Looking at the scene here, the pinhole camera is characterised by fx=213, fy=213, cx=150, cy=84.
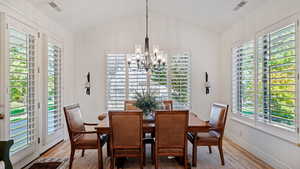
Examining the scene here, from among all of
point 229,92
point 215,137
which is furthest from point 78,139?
point 229,92

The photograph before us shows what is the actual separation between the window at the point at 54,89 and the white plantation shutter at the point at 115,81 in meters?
1.33

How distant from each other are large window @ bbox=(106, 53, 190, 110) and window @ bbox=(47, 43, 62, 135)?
1.34 m

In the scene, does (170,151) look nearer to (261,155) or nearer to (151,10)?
(261,155)

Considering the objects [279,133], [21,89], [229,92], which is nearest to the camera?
[279,133]

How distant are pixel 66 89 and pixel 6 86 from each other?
2258 mm

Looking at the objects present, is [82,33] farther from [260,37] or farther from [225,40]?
[260,37]

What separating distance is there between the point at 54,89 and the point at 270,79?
423 cm

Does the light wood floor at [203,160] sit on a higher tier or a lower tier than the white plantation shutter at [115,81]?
lower

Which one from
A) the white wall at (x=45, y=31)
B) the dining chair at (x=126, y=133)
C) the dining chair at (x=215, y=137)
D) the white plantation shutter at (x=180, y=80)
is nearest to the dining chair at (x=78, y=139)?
the dining chair at (x=126, y=133)

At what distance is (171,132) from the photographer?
122 inches

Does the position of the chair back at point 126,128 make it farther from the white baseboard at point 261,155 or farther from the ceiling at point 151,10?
the ceiling at point 151,10

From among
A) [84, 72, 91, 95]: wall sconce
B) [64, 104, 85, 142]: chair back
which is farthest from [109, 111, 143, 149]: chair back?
[84, 72, 91, 95]: wall sconce

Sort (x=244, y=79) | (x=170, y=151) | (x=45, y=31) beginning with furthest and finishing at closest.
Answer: (x=244, y=79), (x=45, y=31), (x=170, y=151)

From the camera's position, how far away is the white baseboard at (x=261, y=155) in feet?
10.7
